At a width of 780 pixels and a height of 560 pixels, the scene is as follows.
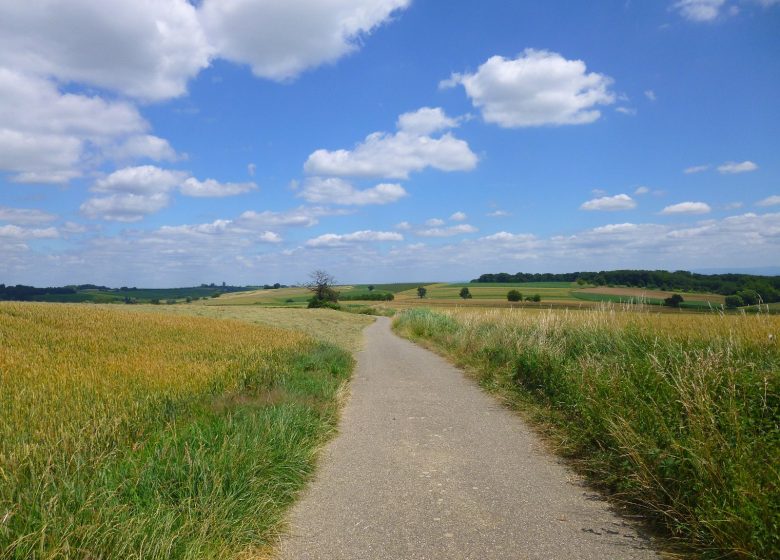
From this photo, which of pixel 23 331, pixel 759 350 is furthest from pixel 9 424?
pixel 759 350

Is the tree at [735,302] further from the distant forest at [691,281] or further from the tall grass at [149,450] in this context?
the tall grass at [149,450]

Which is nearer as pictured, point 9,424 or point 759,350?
point 9,424

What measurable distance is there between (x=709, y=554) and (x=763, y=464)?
993 mm

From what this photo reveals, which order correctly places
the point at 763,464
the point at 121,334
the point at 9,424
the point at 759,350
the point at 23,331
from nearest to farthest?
the point at 763,464
the point at 9,424
the point at 759,350
the point at 23,331
the point at 121,334

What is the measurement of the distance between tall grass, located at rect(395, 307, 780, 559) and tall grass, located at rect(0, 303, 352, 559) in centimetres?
363

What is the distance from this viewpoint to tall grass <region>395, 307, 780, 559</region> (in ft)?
12.3

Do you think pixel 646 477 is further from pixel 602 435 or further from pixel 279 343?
pixel 279 343

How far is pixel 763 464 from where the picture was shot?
4.11 meters

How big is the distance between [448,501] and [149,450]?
3298 millimetres

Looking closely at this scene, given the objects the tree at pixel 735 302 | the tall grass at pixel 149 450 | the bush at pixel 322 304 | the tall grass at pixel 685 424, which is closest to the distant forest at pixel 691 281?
the tree at pixel 735 302

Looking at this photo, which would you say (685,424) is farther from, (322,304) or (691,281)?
(322,304)

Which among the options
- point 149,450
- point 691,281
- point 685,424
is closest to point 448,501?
point 685,424

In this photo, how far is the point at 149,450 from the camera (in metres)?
5.29

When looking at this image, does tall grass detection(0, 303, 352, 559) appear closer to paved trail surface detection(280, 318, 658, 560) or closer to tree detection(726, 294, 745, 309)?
paved trail surface detection(280, 318, 658, 560)
